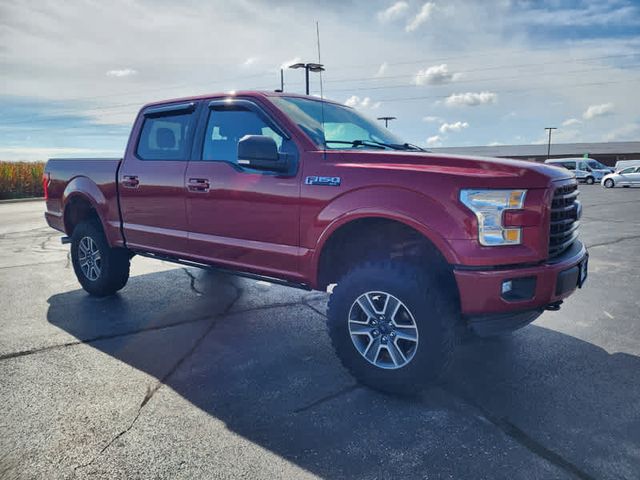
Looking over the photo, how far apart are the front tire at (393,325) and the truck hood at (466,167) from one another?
2.10 feet

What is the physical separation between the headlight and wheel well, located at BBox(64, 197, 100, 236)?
436 centimetres

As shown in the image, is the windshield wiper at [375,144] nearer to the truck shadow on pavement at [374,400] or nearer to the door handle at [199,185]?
the door handle at [199,185]

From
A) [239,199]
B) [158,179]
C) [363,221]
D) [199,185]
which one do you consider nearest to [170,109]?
[158,179]

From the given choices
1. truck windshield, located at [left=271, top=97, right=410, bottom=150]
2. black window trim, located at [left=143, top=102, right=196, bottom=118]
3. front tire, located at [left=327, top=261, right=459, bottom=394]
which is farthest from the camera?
black window trim, located at [left=143, top=102, right=196, bottom=118]

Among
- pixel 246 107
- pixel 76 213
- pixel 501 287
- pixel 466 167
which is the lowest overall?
pixel 501 287

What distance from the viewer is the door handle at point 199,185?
12.9ft

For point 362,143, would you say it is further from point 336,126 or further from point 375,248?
point 375,248

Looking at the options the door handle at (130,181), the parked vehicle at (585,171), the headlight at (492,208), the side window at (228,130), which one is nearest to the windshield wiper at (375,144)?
the side window at (228,130)

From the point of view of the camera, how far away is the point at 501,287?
270 centimetres

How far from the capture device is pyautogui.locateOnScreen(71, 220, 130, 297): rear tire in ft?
16.8

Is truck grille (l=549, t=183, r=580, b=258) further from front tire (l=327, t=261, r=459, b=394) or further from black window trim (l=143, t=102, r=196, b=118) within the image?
black window trim (l=143, t=102, r=196, b=118)

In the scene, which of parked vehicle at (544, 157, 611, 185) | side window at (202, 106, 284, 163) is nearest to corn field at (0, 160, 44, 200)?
side window at (202, 106, 284, 163)

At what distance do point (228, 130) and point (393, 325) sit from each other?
2189 millimetres

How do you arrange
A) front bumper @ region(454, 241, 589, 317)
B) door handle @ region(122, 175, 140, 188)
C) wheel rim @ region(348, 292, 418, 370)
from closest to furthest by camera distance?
front bumper @ region(454, 241, 589, 317) < wheel rim @ region(348, 292, 418, 370) < door handle @ region(122, 175, 140, 188)
